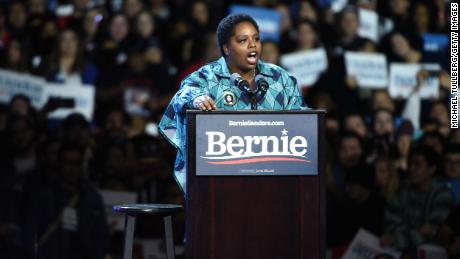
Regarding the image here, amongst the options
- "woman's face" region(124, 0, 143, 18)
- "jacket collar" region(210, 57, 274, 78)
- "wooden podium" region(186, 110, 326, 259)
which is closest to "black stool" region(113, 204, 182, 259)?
"wooden podium" region(186, 110, 326, 259)

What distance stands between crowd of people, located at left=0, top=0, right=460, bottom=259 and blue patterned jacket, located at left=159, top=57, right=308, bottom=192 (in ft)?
9.27

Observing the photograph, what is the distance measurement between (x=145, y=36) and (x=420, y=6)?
3.02 meters

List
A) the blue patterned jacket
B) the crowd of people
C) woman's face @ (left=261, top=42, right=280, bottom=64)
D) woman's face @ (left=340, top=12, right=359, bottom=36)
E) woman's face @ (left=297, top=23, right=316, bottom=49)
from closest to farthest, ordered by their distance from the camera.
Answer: the blue patterned jacket
the crowd of people
woman's face @ (left=261, top=42, right=280, bottom=64)
woman's face @ (left=297, top=23, right=316, bottom=49)
woman's face @ (left=340, top=12, right=359, bottom=36)

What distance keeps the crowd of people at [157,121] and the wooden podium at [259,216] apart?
3.20 metres

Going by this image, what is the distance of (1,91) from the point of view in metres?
9.86

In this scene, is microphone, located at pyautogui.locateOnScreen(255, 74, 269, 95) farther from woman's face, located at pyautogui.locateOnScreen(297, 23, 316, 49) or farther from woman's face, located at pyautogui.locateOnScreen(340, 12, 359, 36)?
woman's face, located at pyautogui.locateOnScreen(340, 12, 359, 36)

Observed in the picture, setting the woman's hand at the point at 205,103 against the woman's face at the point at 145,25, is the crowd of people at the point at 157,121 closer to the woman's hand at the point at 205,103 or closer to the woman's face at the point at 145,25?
the woman's face at the point at 145,25

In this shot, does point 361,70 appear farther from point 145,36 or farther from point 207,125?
point 207,125

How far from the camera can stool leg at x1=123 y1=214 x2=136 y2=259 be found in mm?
5008

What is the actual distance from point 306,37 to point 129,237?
5.91 meters

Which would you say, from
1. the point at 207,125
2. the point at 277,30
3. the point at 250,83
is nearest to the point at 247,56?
the point at 250,83

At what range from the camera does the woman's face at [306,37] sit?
10.6 m

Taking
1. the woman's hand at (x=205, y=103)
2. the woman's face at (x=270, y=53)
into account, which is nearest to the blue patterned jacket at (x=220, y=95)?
the woman's hand at (x=205, y=103)

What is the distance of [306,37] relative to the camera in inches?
420
